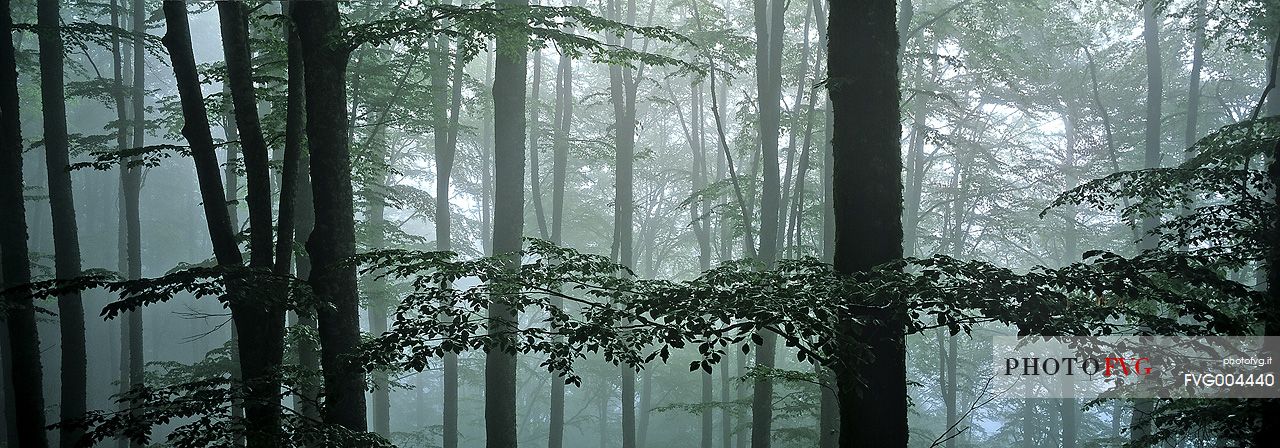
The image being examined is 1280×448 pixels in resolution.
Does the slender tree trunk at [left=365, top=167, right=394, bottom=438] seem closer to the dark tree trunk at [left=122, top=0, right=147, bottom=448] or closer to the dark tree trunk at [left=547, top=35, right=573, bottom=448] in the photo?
the dark tree trunk at [left=547, top=35, right=573, bottom=448]

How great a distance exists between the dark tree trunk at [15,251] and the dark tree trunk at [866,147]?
29.2 ft

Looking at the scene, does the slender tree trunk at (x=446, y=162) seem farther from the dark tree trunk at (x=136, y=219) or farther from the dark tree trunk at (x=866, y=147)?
the dark tree trunk at (x=866, y=147)

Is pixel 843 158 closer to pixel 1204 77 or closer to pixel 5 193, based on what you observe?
pixel 5 193

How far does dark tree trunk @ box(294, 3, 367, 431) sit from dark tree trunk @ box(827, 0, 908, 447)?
3.77 m

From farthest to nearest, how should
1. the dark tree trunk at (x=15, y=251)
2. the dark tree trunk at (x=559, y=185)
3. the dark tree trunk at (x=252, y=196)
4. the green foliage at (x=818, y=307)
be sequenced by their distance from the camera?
1. the dark tree trunk at (x=559, y=185)
2. the dark tree trunk at (x=15, y=251)
3. the dark tree trunk at (x=252, y=196)
4. the green foliage at (x=818, y=307)

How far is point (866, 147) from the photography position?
4.43 m

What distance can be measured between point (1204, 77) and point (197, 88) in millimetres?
24840

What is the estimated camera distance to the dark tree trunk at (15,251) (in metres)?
8.05

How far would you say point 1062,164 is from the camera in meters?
19.8

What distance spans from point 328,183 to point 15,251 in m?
5.62

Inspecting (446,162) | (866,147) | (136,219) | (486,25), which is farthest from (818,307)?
(136,219)

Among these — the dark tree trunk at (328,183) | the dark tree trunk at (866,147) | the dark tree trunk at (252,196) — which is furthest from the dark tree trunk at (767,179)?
the dark tree trunk at (252,196)

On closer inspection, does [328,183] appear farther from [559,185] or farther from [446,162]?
[559,185]

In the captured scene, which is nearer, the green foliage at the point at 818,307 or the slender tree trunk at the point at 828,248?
the green foliage at the point at 818,307
